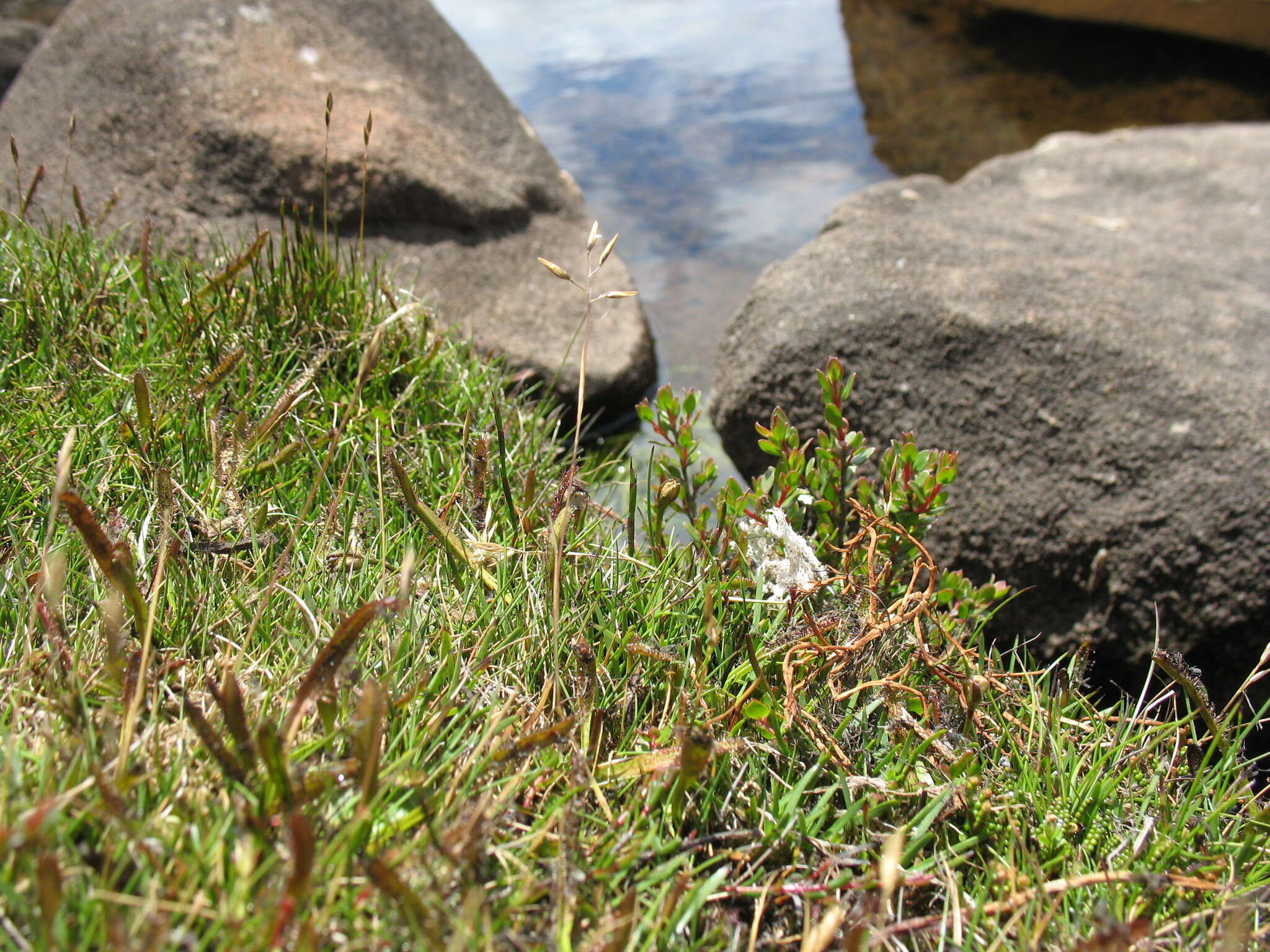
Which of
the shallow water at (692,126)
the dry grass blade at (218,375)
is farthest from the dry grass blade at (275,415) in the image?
the shallow water at (692,126)

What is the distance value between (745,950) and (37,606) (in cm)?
115

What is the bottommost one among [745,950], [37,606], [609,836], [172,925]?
[745,950]

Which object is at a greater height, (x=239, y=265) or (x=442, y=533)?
(x=239, y=265)

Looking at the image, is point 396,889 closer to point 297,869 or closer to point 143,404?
point 297,869

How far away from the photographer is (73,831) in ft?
3.83

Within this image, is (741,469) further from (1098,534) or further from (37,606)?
(37,606)

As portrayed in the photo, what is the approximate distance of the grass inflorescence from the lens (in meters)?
1.18

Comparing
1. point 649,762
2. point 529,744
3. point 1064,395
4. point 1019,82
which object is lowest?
point 1064,395

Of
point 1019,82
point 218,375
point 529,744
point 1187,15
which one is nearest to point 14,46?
point 218,375

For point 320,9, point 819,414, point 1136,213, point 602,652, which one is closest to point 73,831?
point 602,652

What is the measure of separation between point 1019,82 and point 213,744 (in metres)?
9.46

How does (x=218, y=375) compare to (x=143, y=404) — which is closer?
(x=143, y=404)

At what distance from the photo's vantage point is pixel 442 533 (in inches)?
72.4

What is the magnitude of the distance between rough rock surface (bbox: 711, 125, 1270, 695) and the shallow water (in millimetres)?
1502
